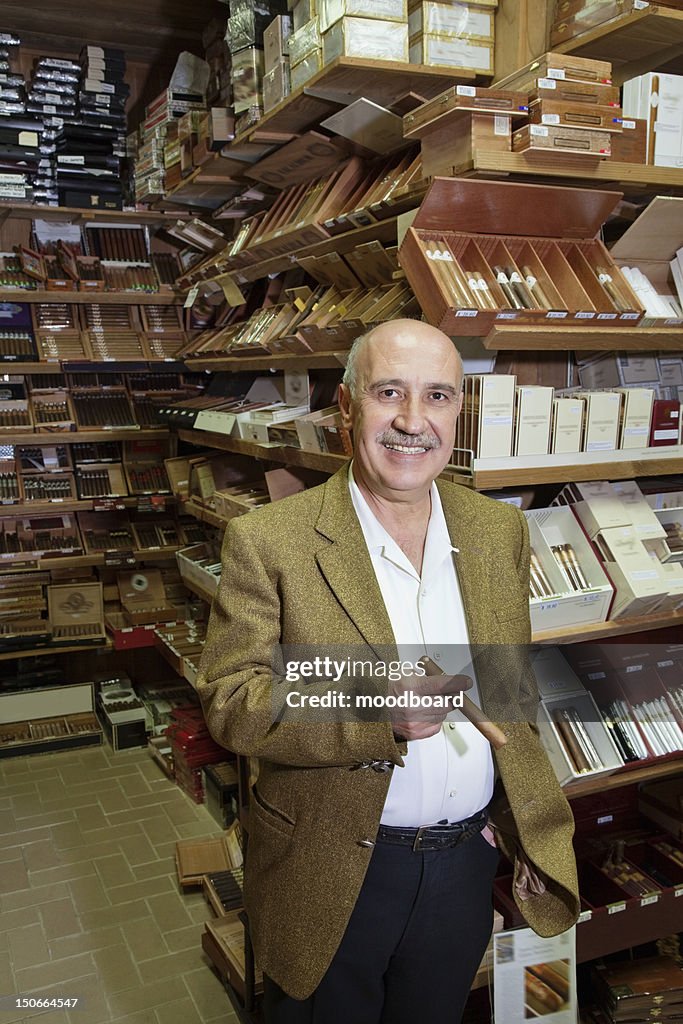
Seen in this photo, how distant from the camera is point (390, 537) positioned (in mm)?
1693

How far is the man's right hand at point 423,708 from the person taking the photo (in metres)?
1.35

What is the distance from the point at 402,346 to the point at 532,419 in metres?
0.68

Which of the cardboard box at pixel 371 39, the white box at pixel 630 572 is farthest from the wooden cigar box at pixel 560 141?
the white box at pixel 630 572

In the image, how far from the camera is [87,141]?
198 inches

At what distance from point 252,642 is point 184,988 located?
6.64 ft

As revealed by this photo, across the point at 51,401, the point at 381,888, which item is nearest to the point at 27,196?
the point at 51,401

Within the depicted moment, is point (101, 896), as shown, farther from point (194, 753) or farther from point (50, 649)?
point (50, 649)

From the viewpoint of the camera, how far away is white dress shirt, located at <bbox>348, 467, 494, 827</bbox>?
5.27 feet

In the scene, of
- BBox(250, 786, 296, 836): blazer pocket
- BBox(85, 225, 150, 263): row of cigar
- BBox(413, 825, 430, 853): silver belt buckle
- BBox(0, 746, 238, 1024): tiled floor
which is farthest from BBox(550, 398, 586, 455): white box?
BBox(85, 225, 150, 263): row of cigar

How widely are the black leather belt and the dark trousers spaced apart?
0.04 feet

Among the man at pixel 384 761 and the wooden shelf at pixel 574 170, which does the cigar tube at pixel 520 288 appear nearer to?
the wooden shelf at pixel 574 170

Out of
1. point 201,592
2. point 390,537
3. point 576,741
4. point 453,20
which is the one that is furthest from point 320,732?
point 201,592

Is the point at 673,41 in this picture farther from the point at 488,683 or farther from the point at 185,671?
the point at 185,671

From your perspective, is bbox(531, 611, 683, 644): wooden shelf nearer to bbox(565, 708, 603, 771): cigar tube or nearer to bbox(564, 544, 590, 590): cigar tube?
bbox(564, 544, 590, 590): cigar tube
